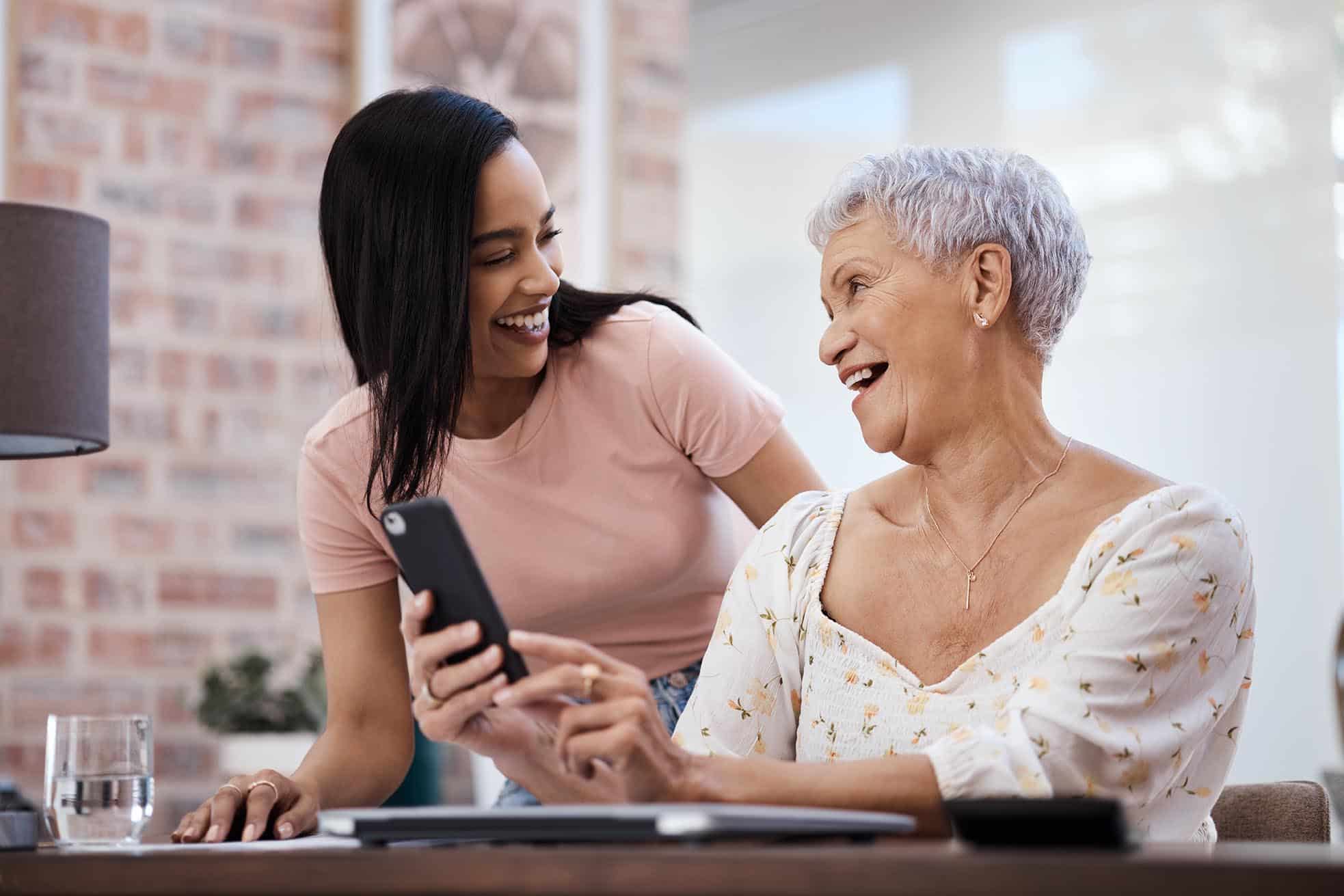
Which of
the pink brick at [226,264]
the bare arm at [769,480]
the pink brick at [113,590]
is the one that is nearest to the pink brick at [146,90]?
the pink brick at [226,264]

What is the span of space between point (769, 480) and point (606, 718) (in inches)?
35.2

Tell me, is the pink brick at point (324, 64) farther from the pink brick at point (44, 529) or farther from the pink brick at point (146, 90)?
the pink brick at point (44, 529)

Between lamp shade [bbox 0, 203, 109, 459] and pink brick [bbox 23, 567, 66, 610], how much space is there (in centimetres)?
126

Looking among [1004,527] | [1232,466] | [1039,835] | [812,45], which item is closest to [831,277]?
[1004,527]

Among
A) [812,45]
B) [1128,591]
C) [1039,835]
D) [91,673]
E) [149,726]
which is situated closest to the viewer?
[1039,835]

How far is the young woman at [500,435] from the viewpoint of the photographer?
5.94 feet

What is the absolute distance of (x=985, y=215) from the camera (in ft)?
5.08

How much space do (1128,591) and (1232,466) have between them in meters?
2.96

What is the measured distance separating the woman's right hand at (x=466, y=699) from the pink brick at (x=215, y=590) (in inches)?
90.9

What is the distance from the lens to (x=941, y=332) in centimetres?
154

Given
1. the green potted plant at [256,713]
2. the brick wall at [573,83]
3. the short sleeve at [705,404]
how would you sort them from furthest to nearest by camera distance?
the brick wall at [573,83]
the green potted plant at [256,713]
the short sleeve at [705,404]

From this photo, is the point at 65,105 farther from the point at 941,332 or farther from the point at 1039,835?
the point at 1039,835

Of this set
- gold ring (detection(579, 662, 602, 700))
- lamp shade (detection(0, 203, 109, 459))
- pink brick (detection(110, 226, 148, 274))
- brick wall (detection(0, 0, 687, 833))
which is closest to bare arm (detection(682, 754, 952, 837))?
gold ring (detection(579, 662, 602, 700))

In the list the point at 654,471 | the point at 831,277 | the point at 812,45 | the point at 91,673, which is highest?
the point at 812,45
